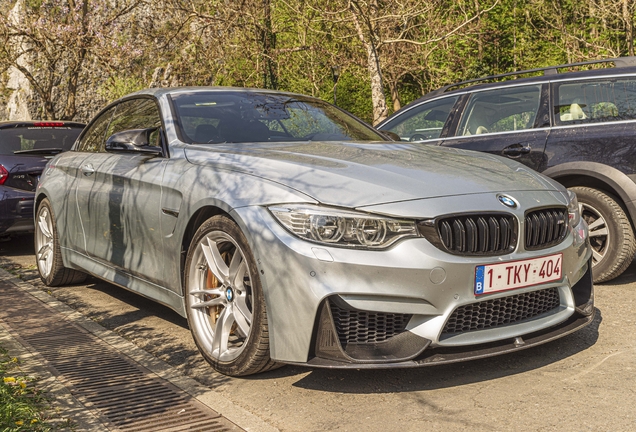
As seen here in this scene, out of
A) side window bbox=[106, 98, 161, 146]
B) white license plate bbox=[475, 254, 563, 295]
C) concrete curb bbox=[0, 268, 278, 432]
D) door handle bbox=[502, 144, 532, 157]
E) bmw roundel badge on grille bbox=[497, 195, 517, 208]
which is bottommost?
concrete curb bbox=[0, 268, 278, 432]

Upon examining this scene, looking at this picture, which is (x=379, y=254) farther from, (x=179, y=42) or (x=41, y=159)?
(x=179, y=42)

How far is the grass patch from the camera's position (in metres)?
3.19

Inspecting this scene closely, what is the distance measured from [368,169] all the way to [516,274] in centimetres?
90

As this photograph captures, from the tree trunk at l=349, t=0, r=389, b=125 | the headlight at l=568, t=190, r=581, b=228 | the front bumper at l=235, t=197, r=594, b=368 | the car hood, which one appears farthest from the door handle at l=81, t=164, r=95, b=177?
the tree trunk at l=349, t=0, r=389, b=125

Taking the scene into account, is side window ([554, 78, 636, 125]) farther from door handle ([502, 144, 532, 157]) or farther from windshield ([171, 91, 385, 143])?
windshield ([171, 91, 385, 143])

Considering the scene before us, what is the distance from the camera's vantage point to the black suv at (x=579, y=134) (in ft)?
19.1

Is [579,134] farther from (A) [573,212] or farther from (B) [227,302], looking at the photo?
(B) [227,302]

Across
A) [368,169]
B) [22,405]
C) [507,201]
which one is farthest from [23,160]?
[507,201]

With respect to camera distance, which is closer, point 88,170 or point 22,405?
point 22,405

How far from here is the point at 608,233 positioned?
5898mm

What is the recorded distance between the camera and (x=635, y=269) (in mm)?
6629

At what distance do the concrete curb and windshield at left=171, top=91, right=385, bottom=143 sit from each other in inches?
52.5

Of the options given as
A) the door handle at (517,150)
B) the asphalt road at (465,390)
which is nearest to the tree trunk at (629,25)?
the door handle at (517,150)

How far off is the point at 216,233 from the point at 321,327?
0.88m
